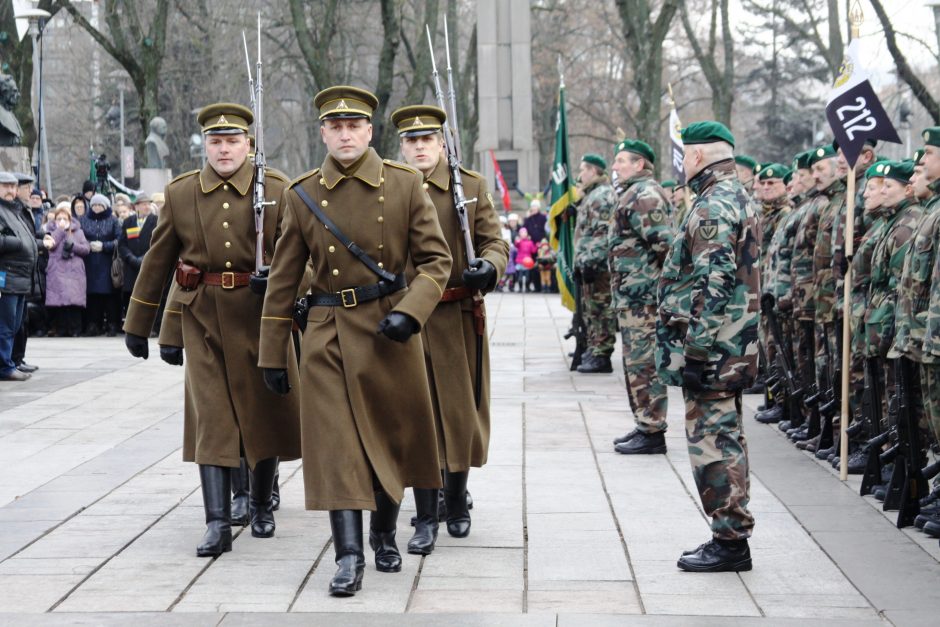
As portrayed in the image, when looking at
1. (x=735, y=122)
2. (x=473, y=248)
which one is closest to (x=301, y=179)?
(x=473, y=248)

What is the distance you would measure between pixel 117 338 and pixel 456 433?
46.5 feet

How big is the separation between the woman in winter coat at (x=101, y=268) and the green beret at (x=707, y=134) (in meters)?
14.4

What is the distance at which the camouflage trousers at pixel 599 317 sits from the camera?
15.8 metres

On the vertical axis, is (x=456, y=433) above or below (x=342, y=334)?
below

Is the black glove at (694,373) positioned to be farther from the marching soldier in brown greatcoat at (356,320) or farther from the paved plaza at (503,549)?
the marching soldier in brown greatcoat at (356,320)

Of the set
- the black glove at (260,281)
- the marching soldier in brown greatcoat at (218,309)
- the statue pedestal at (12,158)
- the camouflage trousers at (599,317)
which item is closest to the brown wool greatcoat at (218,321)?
the marching soldier in brown greatcoat at (218,309)

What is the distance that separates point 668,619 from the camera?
242 inches

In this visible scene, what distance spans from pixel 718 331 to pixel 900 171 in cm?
239

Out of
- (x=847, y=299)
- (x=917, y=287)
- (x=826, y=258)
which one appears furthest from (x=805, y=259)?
(x=917, y=287)

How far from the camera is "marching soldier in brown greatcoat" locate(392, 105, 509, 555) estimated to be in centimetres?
766

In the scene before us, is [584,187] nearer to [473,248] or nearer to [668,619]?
[473,248]

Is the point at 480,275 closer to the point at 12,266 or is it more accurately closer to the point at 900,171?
the point at 900,171

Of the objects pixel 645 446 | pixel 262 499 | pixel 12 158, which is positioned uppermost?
pixel 12 158

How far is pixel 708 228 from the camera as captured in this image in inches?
273
